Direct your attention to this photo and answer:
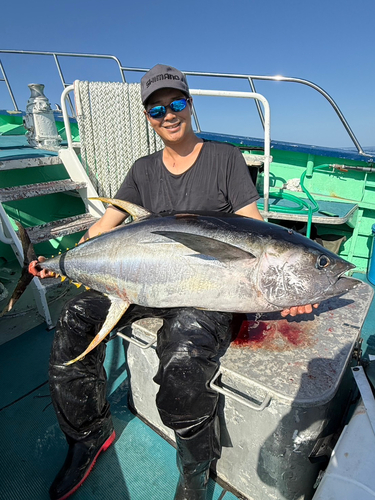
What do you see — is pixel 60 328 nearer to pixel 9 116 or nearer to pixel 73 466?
pixel 73 466

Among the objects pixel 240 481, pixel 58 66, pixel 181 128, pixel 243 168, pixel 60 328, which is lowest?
pixel 240 481

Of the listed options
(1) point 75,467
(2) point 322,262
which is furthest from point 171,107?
(1) point 75,467

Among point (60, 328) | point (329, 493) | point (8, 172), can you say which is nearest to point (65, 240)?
point (8, 172)

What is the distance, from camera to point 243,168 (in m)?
1.85

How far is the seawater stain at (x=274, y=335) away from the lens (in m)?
1.50

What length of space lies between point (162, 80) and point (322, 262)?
1.35m

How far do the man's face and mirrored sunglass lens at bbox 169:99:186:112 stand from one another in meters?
0.02

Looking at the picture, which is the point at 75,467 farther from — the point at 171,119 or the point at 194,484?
the point at 171,119

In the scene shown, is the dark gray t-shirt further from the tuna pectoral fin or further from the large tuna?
the tuna pectoral fin

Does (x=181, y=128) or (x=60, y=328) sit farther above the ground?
(x=181, y=128)

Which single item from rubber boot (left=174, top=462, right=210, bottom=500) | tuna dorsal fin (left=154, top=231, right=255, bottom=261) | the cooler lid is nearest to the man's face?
tuna dorsal fin (left=154, top=231, right=255, bottom=261)

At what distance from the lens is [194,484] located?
1430 millimetres

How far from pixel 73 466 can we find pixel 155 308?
96 centimetres

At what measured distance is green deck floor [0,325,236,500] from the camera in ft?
5.20
